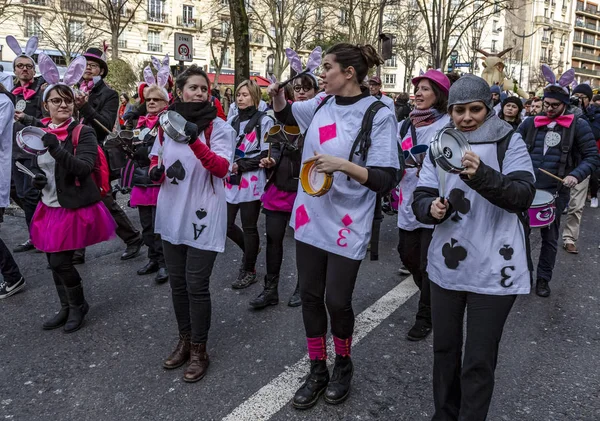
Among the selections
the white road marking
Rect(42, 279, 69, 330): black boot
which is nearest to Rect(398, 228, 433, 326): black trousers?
the white road marking

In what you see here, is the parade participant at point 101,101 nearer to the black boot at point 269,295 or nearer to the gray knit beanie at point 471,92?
the black boot at point 269,295

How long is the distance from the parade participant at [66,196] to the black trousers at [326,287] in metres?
1.96

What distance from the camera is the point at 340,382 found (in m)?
3.12

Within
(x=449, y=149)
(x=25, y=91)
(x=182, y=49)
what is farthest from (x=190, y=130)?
(x=182, y=49)

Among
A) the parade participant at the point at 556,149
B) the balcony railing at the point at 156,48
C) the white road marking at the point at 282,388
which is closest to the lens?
the white road marking at the point at 282,388

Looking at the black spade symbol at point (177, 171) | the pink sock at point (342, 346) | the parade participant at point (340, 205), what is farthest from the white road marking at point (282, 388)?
the black spade symbol at point (177, 171)

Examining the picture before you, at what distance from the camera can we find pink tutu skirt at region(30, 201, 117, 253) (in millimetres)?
3965

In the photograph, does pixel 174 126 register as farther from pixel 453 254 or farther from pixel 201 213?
pixel 453 254

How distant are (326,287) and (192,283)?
0.93 m

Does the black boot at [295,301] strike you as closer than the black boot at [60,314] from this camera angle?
No

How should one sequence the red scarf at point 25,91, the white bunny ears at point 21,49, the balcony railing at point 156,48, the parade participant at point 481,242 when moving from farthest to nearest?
the balcony railing at point 156,48 < the red scarf at point 25,91 < the white bunny ears at point 21,49 < the parade participant at point 481,242

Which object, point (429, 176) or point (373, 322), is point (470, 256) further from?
point (373, 322)

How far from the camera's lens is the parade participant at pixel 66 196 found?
398 cm

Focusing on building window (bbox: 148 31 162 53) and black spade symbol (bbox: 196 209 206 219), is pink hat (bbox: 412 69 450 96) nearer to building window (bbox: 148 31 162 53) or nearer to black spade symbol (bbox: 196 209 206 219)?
black spade symbol (bbox: 196 209 206 219)
